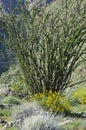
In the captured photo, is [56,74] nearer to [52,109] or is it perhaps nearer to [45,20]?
[45,20]

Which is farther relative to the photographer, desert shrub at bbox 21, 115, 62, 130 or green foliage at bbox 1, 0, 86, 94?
green foliage at bbox 1, 0, 86, 94

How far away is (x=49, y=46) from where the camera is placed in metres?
10.6

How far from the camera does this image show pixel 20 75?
39.7 ft

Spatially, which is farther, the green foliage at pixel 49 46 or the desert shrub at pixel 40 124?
the green foliage at pixel 49 46

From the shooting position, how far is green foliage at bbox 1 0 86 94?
1037 cm

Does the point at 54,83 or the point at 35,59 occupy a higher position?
the point at 35,59

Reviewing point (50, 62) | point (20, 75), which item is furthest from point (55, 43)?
point (20, 75)

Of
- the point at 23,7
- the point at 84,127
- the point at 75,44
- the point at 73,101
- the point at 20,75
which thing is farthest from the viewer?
the point at 73,101

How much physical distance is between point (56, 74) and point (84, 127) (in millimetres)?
4475

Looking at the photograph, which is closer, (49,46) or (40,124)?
(40,124)

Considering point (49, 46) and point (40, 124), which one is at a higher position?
point (49, 46)

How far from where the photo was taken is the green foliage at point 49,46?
10.4m

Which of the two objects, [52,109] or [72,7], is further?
[72,7]

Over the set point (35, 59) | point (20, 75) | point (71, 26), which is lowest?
point (20, 75)
